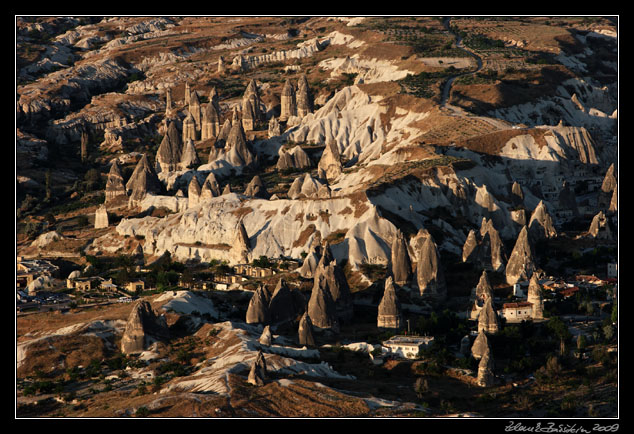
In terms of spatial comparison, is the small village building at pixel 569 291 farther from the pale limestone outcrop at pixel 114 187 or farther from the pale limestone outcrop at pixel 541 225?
the pale limestone outcrop at pixel 114 187

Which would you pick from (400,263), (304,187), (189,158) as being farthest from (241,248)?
(189,158)

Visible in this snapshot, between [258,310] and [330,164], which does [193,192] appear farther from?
[258,310]

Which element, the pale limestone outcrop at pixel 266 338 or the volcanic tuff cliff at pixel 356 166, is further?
the volcanic tuff cliff at pixel 356 166

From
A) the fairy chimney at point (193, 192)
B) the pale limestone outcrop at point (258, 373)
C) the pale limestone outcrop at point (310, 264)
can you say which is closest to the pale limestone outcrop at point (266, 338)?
the pale limestone outcrop at point (258, 373)

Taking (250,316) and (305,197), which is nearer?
(250,316)

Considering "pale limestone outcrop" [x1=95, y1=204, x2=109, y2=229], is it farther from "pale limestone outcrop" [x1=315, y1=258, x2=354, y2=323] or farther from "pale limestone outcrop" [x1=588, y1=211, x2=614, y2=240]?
"pale limestone outcrop" [x1=588, y1=211, x2=614, y2=240]

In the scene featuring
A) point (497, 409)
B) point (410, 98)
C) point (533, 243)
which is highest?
point (410, 98)

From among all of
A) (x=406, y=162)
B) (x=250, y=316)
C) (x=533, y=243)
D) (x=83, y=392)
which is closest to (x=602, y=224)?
(x=533, y=243)

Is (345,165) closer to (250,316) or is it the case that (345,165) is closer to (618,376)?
(250,316)
